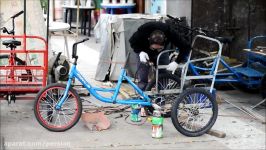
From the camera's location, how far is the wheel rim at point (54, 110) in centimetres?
675

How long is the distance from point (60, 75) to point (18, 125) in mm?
1383

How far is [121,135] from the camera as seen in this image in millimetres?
6918

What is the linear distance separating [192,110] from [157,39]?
1072 millimetres

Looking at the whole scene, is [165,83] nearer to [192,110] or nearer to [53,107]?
[192,110]

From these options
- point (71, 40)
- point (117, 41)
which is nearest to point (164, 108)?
point (117, 41)

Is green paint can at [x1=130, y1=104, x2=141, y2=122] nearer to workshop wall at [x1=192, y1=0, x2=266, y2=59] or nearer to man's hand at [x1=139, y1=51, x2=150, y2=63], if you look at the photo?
man's hand at [x1=139, y1=51, x2=150, y2=63]

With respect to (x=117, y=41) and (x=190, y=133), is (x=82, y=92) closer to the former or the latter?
(x=117, y=41)

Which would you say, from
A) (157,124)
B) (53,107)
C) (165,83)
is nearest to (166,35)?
(165,83)

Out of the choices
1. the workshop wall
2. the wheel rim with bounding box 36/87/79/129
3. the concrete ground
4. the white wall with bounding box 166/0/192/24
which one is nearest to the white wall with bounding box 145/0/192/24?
the white wall with bounding box 166/0/192/24

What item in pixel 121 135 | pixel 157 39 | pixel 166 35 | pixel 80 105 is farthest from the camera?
pixel 166 35

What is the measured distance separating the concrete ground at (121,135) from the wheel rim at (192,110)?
0.51ft

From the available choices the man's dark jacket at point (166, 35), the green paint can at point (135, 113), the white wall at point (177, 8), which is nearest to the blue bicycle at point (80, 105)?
the green paint can at point (135, 113)

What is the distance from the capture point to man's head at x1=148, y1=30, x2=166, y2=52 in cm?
713

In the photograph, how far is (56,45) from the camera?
1411 centimetres
